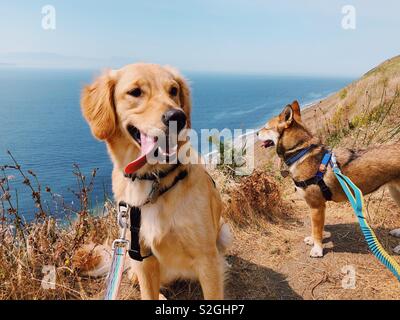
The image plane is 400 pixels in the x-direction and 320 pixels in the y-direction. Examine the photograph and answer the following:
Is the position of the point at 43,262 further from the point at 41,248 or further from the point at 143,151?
the point at 143,151

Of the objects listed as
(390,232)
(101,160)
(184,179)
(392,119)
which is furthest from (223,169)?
(101,160)

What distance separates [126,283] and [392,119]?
7.89 meters

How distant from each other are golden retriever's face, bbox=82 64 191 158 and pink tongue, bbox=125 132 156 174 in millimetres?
31

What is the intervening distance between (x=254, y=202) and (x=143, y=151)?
10.0ft

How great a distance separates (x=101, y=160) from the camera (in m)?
12.1

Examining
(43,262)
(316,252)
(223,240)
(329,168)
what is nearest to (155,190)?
(223,240)

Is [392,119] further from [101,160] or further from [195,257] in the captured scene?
[101,160]

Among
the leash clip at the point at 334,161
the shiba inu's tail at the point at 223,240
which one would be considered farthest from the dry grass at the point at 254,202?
the shiba inu's tail at the point at 223,240

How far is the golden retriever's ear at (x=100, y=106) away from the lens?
7.59 feet

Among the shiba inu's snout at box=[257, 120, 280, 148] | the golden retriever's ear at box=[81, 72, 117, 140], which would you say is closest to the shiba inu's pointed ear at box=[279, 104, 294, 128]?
the shiba inu's snout at box=[257, 120, 280, 148]

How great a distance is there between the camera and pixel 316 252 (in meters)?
3.96

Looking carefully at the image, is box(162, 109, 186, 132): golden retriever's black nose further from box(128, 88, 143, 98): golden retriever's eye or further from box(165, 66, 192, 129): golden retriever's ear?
box(165, 66, 192, 129): golden retriever's ear

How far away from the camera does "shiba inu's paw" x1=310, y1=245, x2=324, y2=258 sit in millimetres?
3947
